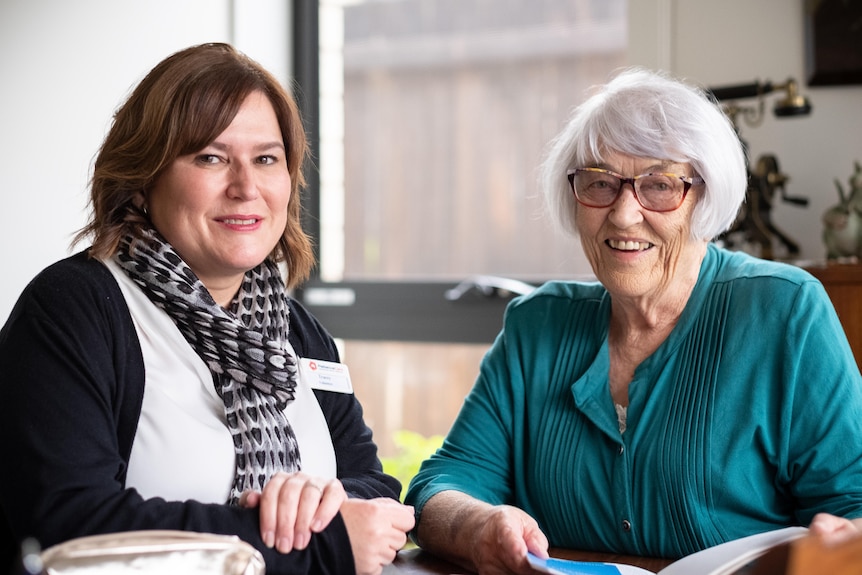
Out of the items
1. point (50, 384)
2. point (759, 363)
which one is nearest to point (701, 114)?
point (759, 363)

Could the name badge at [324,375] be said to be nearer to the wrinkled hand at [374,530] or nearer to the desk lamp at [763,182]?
the wrinkled hand at [374,530]

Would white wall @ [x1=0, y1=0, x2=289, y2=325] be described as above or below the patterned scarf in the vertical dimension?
above

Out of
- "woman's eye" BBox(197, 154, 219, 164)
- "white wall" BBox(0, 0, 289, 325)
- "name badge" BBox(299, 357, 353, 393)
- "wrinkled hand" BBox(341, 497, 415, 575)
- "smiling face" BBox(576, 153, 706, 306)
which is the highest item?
"white wall" BBox(0, 0, 289, 325)

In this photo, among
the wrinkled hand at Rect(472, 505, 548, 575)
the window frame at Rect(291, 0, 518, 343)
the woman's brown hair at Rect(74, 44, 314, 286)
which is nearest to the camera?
the wrinkled hand at Rect(472, 505, 548, 575)

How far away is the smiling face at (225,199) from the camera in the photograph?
1546 mm

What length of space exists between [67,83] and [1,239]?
631 mm

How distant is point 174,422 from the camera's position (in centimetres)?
144

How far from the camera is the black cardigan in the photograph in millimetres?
1269

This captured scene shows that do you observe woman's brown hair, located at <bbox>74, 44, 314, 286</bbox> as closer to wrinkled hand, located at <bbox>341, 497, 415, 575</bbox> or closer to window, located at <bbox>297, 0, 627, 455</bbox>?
wrinkled hand, located at <bbox>341, 497, 415, 575</bbox>

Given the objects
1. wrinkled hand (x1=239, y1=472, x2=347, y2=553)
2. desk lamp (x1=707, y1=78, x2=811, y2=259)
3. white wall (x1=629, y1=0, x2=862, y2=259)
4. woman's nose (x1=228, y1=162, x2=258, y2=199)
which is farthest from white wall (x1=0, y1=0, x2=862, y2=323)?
wrinkled hand (x1=239, y1=472, x2=347, y2=553)

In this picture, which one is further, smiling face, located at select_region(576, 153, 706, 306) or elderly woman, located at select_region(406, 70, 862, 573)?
smiling face, located at select_region(576, 153, 706, 306)

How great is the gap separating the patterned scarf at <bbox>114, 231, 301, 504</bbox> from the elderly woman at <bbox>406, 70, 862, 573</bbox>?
1.06 feet

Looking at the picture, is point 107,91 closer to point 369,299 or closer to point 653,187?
point 369,299

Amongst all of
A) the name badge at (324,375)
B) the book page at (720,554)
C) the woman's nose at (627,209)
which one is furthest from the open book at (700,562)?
the woman's nose at (627,209)
